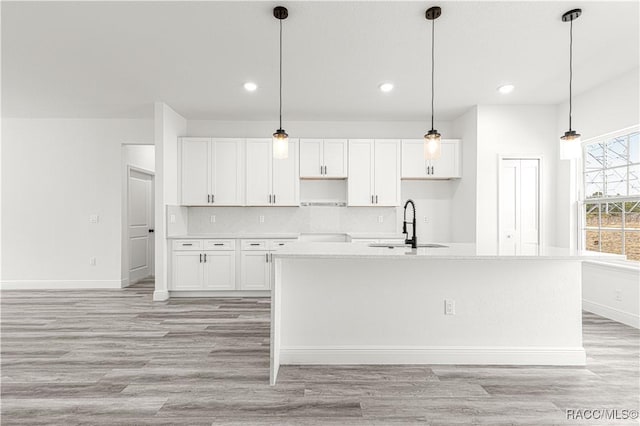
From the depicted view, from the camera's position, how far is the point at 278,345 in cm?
270

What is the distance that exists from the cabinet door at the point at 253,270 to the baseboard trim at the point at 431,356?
8.21 ft

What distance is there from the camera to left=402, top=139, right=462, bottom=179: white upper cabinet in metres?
5.56

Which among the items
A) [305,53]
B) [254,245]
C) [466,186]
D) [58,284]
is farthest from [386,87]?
[58,284]

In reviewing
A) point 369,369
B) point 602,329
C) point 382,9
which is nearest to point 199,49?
point 382,9

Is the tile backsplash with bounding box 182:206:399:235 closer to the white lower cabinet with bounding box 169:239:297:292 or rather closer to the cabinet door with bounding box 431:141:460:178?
the white lower cabinet with bounding box 169:239:297:292

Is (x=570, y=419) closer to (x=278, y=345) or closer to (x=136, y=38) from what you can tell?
(x=278, y=345)

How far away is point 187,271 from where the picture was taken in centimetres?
520

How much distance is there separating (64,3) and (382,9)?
239 cm

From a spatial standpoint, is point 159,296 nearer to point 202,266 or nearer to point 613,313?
point 202,266

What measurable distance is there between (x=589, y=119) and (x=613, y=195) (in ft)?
3.21

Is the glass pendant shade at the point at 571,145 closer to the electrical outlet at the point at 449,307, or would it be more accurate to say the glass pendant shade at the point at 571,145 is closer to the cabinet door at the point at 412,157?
the electrical outlet at the point at 449,307

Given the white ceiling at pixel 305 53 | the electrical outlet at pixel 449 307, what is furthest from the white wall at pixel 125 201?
the electrical outlet at pixel 449 307

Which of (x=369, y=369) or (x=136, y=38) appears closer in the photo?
(x=369, y=369)

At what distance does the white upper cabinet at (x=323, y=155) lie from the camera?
558 centimetres
